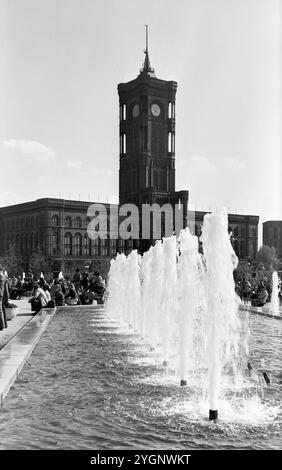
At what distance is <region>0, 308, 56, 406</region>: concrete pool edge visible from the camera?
27.6 feet

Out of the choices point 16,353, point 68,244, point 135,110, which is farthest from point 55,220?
point 16,353

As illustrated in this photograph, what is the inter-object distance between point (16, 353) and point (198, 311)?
127 inches

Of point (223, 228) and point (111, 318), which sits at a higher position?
point (223, 228)

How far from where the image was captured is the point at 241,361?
11.6m

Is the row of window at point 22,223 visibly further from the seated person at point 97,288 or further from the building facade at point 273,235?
the seated person at point 97,288

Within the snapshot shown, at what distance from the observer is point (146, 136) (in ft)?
335

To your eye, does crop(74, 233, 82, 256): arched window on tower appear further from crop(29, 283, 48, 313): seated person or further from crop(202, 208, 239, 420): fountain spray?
crop(202, 208, 239, 420): fountain spray

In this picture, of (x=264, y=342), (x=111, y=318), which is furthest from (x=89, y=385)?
(x=111, y=318)

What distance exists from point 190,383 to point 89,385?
62.7 inches

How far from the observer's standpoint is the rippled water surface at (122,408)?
653 cm

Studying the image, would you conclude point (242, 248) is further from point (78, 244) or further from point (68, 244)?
point (68, 244)

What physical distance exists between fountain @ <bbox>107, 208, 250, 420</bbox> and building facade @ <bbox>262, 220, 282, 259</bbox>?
107 m

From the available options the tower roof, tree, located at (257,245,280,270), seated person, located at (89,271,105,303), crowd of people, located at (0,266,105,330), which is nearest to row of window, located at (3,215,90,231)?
the tower roof

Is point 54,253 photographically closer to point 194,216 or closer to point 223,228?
point 194,216
